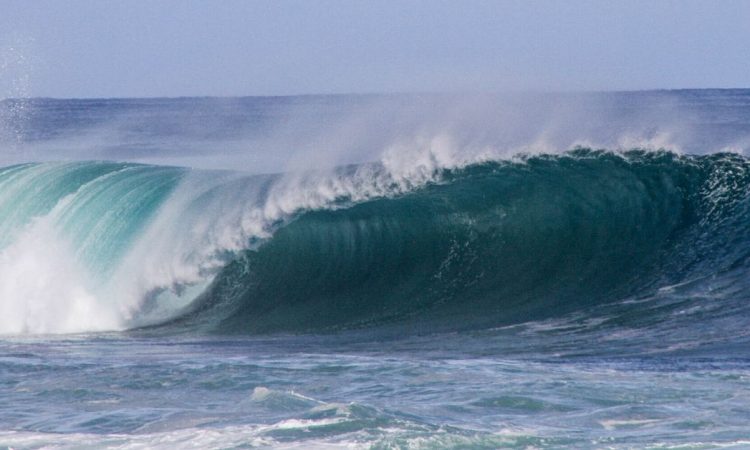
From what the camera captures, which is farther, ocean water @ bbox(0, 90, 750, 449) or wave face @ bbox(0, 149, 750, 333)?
wave face @ bbox(0, 149, 750, 333)

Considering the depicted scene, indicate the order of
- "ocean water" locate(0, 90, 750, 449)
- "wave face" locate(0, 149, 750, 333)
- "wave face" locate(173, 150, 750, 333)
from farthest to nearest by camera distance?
"wave face" locate(0, 149, 750, 333) → "wave face" locate(173, 150, 750, 333) → "ocean water" locate(0, 90, 750, 449)

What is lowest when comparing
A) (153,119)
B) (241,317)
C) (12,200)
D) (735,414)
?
(735,414)

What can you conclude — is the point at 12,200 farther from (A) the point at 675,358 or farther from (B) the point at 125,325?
(A) the point at 675,358

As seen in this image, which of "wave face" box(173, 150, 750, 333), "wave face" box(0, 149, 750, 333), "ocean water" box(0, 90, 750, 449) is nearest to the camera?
"ocean water" box(0, 90, 750, 449)

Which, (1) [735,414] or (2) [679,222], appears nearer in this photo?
(1) [735,414]

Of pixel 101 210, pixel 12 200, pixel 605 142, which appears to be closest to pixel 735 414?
pixel 605 142

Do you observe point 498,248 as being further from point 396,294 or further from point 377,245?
point 396,294

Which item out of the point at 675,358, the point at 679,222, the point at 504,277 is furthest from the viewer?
the point at 679,222

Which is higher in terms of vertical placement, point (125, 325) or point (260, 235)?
point (260, 235)
